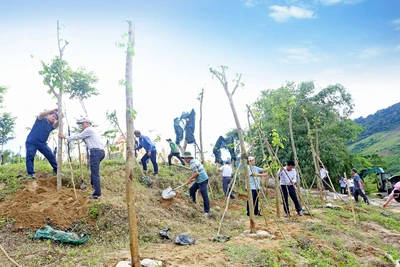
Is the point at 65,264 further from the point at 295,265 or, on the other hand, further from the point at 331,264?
the point at 331,264

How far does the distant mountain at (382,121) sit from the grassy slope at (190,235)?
165ft

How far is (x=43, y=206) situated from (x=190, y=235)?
2.94 m

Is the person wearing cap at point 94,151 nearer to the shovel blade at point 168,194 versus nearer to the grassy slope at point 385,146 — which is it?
the shovel blade at point 168,194

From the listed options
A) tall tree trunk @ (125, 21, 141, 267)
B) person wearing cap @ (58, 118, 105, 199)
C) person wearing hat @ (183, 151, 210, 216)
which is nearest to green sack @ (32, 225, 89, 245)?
person wearing cap @ (58, 118, 105, 199)

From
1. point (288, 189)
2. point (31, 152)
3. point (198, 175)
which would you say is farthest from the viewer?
point (288, 189)

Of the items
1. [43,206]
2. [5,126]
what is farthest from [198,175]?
[5,126]

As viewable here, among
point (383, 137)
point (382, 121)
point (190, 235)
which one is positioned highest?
point (382, 121)

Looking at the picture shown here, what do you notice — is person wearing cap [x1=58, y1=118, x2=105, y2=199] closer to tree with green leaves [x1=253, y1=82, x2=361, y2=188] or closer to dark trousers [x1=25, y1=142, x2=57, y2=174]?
dark trousers [x1=25, y1=142, x2=57, y2=174]

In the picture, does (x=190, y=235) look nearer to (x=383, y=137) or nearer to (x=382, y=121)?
(x=383, y=137)

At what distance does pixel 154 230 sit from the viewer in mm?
5816

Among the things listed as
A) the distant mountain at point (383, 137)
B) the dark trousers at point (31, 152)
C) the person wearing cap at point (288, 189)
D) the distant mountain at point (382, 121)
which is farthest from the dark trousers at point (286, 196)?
the distant mountain at point (382, 121)

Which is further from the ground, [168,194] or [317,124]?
[317,124]

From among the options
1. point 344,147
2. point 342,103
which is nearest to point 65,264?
point 344,147

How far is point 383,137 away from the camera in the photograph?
48.3 meters
